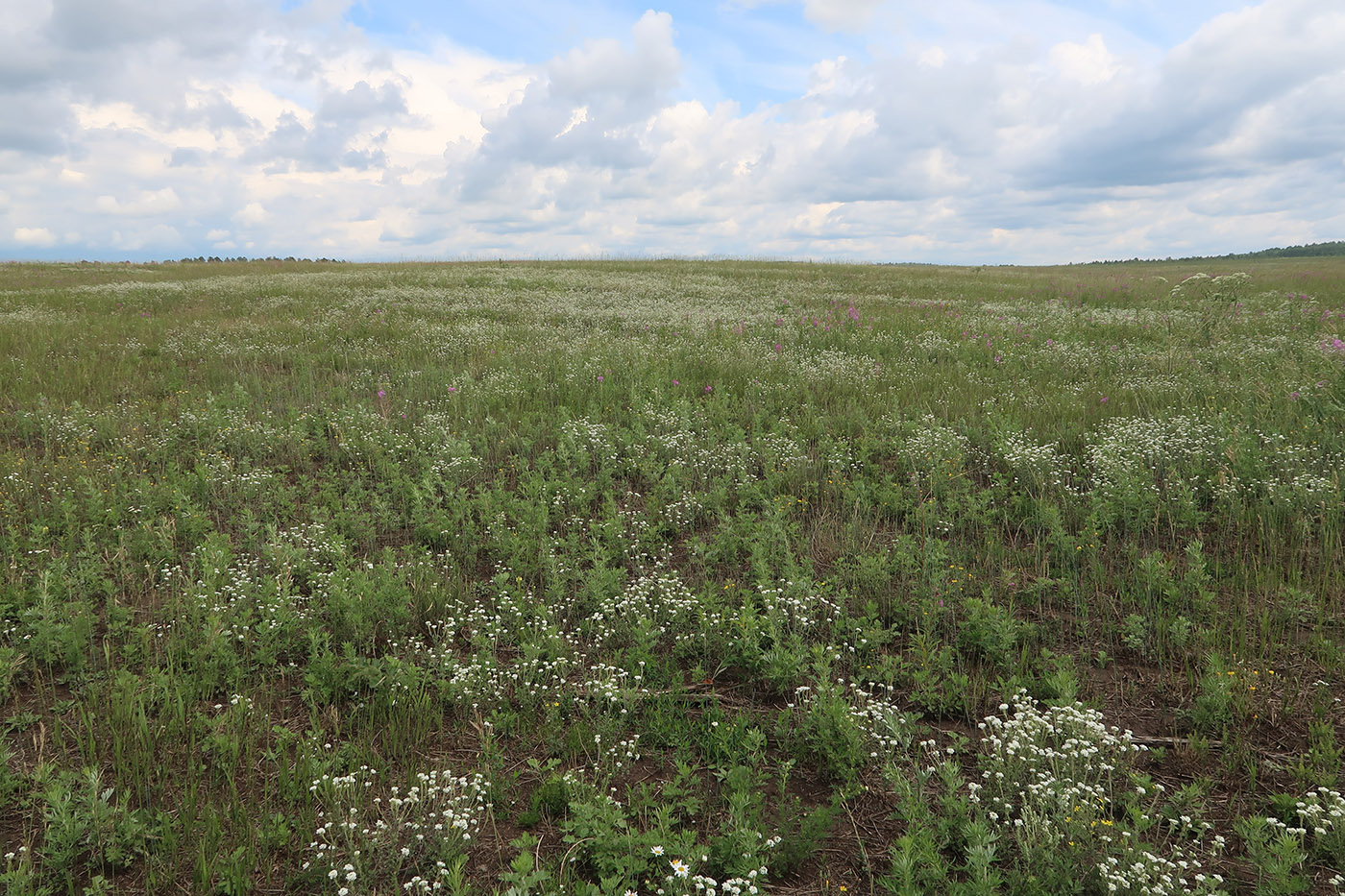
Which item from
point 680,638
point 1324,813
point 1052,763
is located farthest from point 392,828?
point 1324,813

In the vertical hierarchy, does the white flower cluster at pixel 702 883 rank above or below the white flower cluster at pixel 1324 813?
below

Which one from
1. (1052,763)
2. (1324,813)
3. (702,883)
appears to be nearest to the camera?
(702,883)

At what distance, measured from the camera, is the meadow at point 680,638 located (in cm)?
306

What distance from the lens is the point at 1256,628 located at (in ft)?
14.6

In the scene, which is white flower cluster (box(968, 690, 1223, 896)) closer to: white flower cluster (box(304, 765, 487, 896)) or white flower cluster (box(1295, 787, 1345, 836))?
white flower cluster (box(1295, 787, 1345, 836))

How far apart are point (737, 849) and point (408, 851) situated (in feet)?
4.74

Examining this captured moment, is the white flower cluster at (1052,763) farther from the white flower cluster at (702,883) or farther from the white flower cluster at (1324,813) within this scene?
the white flower cluster at (702,883)

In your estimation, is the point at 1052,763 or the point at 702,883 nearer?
the point at 702,883

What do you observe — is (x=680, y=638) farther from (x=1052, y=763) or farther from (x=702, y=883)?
(x=1052, y=763)

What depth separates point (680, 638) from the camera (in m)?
4.57

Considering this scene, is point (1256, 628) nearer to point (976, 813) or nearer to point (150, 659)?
point (976, 813)

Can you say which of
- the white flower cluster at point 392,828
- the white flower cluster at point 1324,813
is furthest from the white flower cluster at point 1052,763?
the white flower cluster at point 392,828

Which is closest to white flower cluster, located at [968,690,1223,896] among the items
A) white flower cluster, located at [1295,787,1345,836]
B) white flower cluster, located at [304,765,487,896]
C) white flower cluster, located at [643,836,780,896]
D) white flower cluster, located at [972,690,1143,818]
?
white flower cluster, located at [972,690,1143,818]

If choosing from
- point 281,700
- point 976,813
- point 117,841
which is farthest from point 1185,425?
point 117,841
